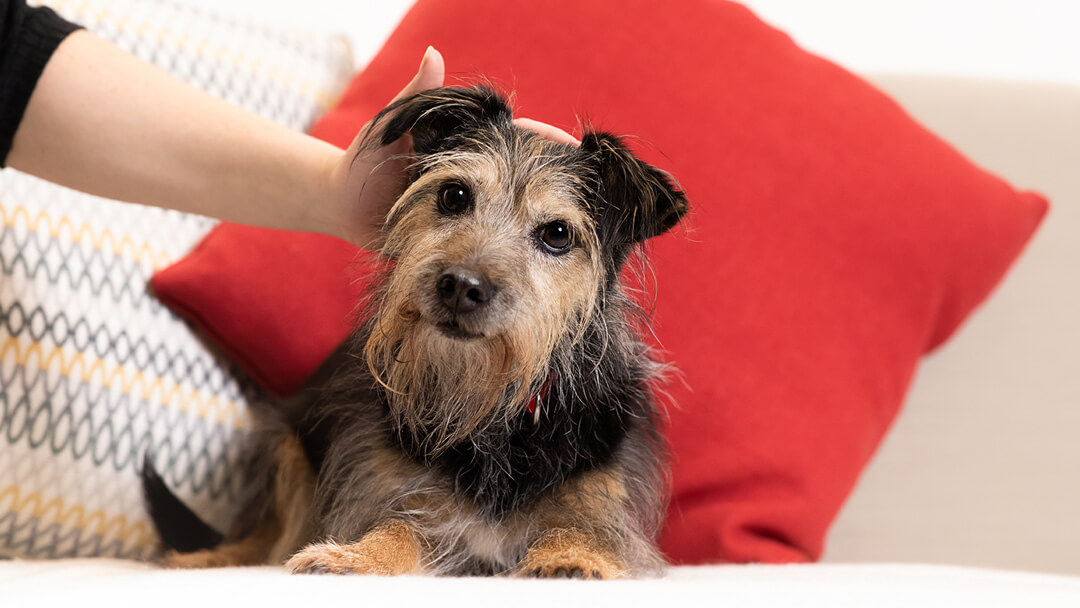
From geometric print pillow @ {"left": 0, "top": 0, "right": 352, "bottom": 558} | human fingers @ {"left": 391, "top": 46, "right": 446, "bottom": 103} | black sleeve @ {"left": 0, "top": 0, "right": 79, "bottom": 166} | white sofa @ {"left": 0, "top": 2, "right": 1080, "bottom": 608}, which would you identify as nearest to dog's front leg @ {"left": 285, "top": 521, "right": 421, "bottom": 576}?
geometric print pillow @ {"left": 0, "top": 0, "right": 352, "bottom": 558}

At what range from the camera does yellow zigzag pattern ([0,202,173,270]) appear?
1.80 m

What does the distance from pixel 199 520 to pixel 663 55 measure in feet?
5.06

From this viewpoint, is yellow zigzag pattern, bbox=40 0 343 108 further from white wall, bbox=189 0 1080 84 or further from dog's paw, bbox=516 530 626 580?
dog's paw, bbox=516 530 626 580

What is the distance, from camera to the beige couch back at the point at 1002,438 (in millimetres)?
2174

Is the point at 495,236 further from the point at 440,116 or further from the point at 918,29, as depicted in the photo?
the point at 918,29

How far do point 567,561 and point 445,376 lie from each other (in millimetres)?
399

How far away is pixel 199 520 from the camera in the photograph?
1.90m

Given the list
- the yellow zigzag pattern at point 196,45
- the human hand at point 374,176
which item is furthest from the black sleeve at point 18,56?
the human hand at point 374,176

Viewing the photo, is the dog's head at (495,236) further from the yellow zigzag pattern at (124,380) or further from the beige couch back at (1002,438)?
the beige couch back at (1002,438)

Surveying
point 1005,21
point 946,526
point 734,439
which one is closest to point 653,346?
point 734,439

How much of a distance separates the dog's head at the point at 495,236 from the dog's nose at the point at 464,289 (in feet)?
0.16

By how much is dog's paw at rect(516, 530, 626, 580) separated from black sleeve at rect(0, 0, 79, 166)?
1.27 meters

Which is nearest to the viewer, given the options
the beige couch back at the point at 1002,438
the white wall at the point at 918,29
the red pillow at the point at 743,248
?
the red pillow at the point at 743,248

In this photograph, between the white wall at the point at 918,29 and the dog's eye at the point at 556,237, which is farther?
the white wall at the point at 918,29
